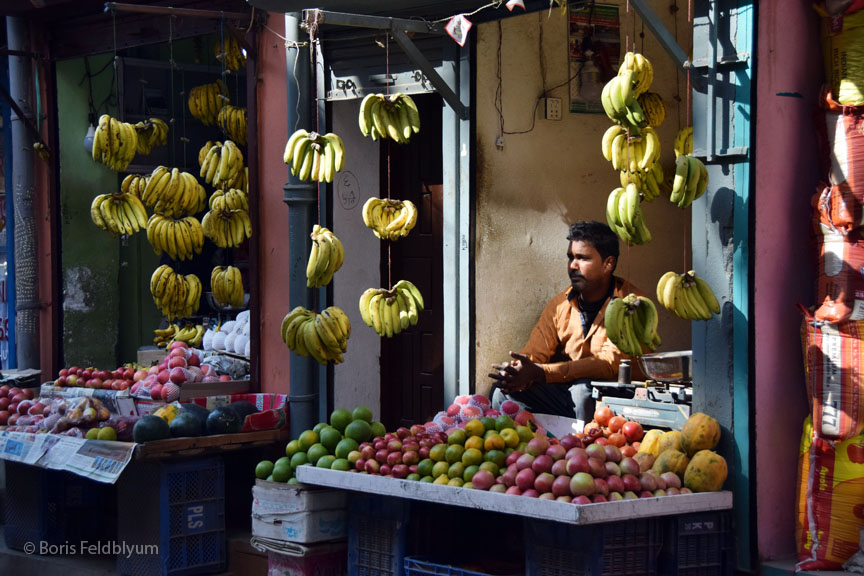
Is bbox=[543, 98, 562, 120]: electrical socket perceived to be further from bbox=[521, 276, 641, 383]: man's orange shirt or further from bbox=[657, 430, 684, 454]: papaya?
bbox=[657, 430, 684, 454]: papaya

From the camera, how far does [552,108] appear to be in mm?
7301

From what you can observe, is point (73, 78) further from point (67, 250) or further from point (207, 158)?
point (207, 158)

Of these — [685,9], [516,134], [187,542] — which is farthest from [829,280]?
[187,542]

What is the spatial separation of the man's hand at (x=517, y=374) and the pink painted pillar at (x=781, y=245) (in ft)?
5.57

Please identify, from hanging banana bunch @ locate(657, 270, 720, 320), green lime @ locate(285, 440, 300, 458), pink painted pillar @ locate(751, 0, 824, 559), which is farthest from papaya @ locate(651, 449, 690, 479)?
green lime @ locate(285, 440, 300, 458)

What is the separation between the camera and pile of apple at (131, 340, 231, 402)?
7582 millimetres

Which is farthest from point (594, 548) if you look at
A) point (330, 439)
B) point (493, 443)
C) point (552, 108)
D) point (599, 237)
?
point (552, 108)

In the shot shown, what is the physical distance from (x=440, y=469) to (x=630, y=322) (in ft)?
4.00

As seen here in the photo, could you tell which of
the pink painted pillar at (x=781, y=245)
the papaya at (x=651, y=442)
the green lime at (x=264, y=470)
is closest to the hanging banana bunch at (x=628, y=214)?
the pink painted pillar at (x=781, y=245)

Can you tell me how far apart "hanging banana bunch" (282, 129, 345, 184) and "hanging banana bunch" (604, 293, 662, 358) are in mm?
2018

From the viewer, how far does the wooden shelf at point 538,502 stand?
15.5 feet

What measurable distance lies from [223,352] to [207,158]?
1.52 metres

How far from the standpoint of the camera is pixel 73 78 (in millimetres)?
9805

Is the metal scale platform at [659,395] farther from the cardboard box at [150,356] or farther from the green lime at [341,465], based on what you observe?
the cardboard box at [150,356]
